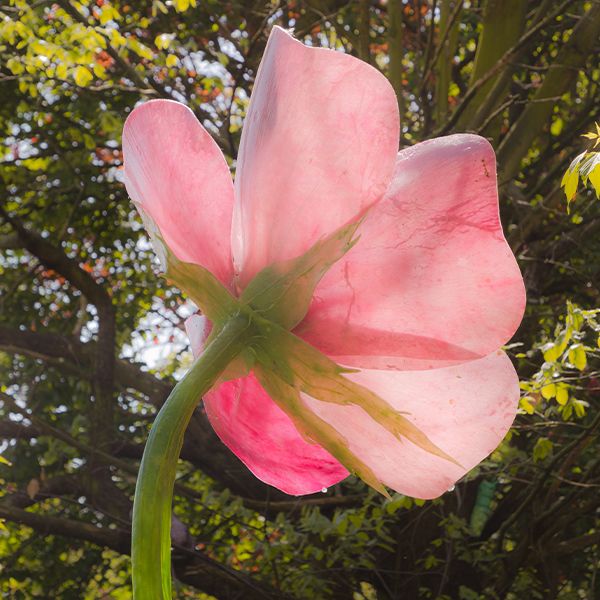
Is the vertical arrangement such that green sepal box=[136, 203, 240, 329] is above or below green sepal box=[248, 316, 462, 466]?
above

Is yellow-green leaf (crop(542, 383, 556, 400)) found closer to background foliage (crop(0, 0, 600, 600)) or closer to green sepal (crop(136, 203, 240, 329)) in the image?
background foliage (crop(0, 0, 600, 600))

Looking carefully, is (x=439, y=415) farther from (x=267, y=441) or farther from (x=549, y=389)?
(x=549, y=389)

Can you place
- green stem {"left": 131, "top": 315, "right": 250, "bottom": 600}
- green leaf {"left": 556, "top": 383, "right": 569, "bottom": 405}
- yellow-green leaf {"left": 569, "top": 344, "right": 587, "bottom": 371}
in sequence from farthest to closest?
green leaf {"left": 556, "top": 383, "right": 569, "bottom": 405}
yellow-green leaf {"left": 569, "top": 344, "right": 587, "bottom": 371}
green stem {"left": 131, "top": 315, "right": 250, "bottom": 600}

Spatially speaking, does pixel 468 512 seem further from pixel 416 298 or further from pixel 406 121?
pixel 416 298

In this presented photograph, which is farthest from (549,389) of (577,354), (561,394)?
(577,354)

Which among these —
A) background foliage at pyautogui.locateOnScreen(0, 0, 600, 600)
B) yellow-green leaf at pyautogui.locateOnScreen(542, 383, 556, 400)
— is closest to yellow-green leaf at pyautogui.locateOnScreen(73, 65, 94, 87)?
background foliage at pyautogui.locateOnScreen(0, 0, 600, 600)

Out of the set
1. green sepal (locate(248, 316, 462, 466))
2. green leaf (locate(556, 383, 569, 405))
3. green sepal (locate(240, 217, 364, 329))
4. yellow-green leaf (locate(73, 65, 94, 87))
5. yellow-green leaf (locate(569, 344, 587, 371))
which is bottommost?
green leaf (locate(556, 383, 569, 405))
